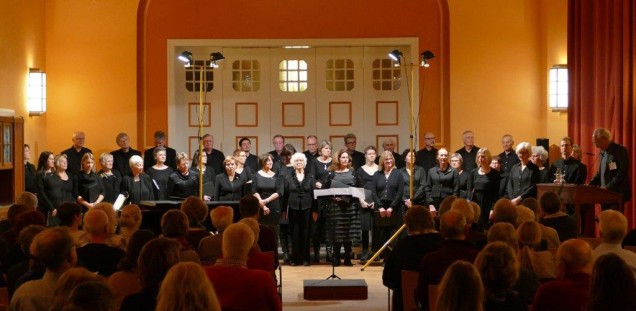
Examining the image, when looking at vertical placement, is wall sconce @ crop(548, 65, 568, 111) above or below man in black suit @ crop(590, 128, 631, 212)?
above

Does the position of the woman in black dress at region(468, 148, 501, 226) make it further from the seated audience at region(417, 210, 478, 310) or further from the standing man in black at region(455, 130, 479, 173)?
the seated audience at region(417, 210, 478, 310)

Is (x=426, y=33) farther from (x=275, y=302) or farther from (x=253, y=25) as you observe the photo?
(x=275, y=302)

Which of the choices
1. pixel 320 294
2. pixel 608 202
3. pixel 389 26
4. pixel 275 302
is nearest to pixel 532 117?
pixel 389 26

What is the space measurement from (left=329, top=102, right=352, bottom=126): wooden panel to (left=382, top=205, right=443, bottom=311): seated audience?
8793 mm

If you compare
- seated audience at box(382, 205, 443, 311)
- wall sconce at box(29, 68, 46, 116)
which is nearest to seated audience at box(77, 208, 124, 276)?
seated audience at box(382, 205, 443, 311)

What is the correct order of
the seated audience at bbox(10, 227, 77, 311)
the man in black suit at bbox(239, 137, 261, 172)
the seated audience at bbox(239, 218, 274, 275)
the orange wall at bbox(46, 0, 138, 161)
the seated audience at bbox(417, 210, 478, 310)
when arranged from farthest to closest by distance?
1. the orange wall at bbox(46, 0, 138, 161)
2. the man in black suit at bbox(239, 137, 261, 172)
3. the seated audience at bbox(239, 218, 274, 275)
4. the seated audience at bbox(417, 210, 478, 310)
5. the seated audience at bbox(10, 227, 77, 311)

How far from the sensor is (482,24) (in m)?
15.0

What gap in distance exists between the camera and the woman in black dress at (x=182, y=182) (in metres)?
12.5

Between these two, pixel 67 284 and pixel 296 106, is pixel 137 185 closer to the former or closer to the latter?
pixel 296 106

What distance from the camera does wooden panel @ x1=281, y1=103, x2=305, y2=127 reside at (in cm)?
1555

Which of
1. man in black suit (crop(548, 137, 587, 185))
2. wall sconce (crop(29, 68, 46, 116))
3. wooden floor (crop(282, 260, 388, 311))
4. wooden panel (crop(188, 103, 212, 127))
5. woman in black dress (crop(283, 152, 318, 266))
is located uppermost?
wall sconce (crop(29, 68, 46, 116))

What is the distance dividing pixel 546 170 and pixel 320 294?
15.2ft

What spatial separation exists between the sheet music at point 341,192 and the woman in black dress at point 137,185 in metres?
2.27

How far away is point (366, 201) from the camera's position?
12266mm
